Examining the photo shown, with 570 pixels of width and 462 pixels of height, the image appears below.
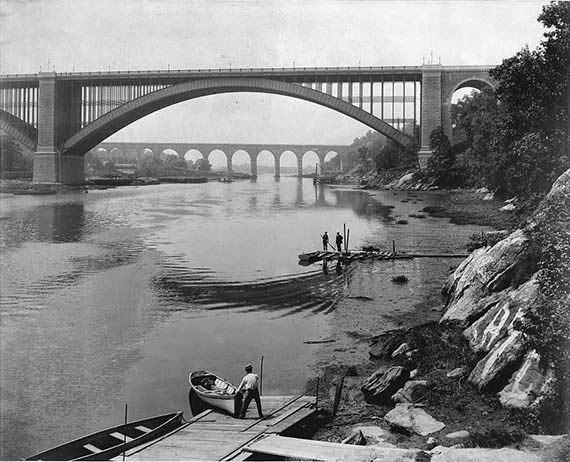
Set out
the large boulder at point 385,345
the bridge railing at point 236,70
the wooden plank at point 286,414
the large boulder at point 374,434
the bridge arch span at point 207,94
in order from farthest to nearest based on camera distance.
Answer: the bridge railing at point 236,70, the bridge arch span at point 207,94, the large boulder at point 385,345, the wooden plank at point 286,414, the large boulder at point 374,434

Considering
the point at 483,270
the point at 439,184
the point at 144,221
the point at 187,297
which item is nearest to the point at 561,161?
the point at 483,270

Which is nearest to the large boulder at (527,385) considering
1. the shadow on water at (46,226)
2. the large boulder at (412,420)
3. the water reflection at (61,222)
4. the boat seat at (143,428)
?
the large boulder at (412,420)

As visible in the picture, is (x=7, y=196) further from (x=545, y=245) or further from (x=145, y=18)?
(x=545, y=245)

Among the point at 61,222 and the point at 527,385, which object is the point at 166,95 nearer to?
the point at 61,222

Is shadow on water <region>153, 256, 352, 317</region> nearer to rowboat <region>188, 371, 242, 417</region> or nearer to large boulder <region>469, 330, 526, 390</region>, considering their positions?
rowboat <region>188, 371, 242, 417</region>

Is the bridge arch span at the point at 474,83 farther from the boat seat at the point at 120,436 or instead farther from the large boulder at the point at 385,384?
the boat seat at the point at 120,436

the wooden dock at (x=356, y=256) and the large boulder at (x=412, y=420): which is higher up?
the wooden dock at (x=356, y=256)
